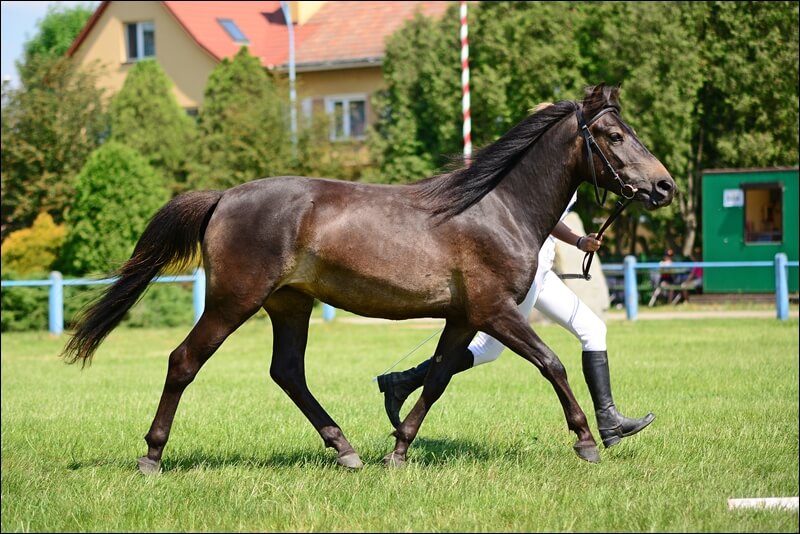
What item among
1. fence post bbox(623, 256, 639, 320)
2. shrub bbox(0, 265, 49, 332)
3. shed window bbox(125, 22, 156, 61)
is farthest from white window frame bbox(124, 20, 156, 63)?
fence post bbox(623, 256, 639, 320)

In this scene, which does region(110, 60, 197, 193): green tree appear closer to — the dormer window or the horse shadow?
the dormer window

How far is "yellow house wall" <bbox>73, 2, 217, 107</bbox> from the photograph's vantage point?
4034 centimetres

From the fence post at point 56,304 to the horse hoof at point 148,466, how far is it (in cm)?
1427

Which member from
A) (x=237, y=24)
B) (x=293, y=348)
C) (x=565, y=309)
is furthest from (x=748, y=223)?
(x=237, y=24)

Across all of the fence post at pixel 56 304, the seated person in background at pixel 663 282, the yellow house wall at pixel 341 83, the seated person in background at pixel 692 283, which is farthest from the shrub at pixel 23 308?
the yellow house wall at pixel 341 83

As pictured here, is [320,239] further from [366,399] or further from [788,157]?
[788,157]

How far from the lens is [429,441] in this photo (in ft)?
26.3

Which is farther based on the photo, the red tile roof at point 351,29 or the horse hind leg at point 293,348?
the red tile roof at point 351,29

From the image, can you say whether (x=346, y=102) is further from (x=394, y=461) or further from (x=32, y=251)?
(x=394, y=461)

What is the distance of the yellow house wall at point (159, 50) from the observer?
40.3 metres

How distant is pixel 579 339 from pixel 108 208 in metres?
17.6

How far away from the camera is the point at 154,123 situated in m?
32.6

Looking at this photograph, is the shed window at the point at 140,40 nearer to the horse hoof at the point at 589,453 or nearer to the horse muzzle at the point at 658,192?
the horse muzzle at the point at 658,192

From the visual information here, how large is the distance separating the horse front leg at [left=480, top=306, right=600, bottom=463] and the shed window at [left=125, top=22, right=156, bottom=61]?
37567 millimetres
